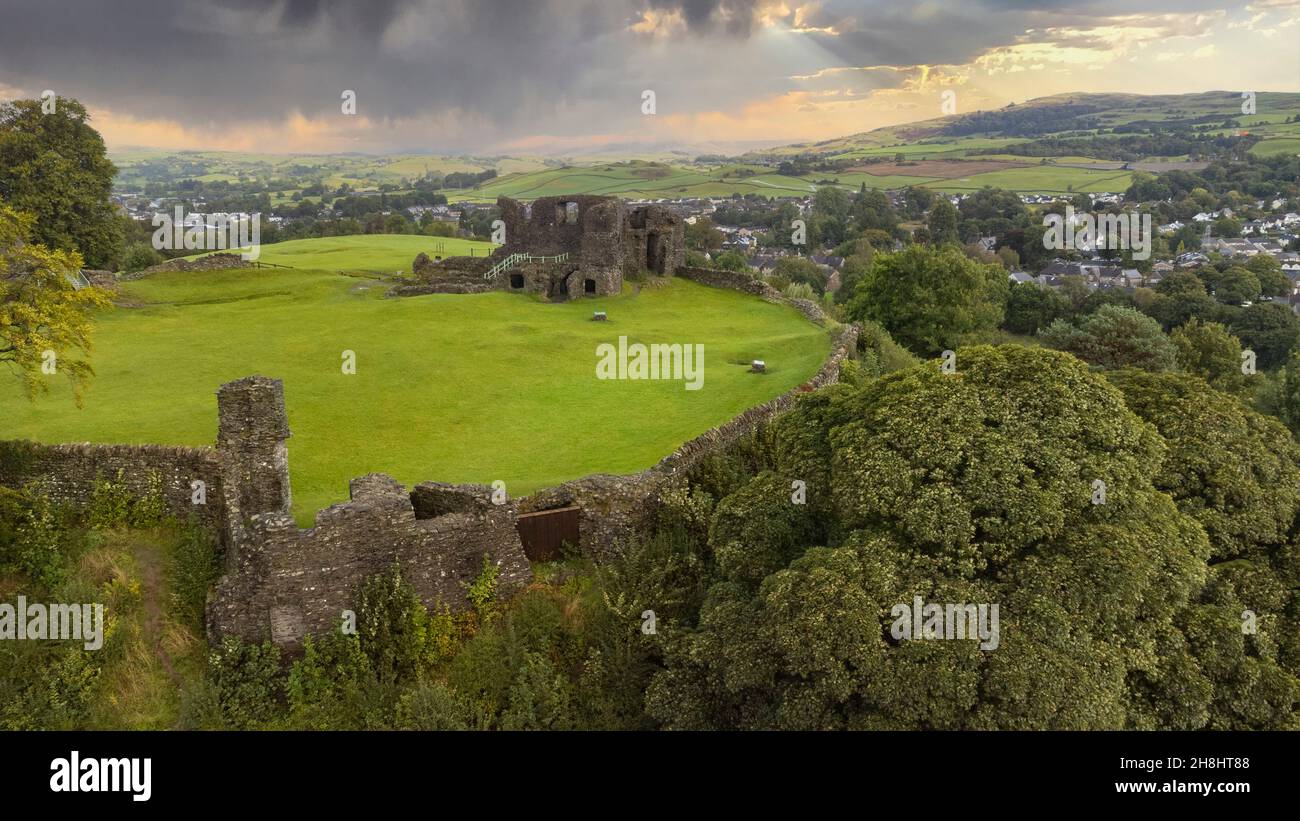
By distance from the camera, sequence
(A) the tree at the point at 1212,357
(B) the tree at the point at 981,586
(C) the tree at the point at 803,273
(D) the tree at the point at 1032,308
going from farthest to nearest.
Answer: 1. (C) the tree at the point at 803,273
2. (D) the tree at the point at 1032,308
3. (A) the tree at the point at 1212,357
4. (B) the tree at the point at 981,586

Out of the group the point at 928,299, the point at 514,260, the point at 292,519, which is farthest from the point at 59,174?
the point at 928,299

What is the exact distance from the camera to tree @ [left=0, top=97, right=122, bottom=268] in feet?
142

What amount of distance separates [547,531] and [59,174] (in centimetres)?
4410

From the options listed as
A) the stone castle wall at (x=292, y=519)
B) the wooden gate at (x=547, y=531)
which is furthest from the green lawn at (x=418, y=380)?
the stone castle wall at (x=292, y=519)

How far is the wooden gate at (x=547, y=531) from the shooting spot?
1671 centimetres

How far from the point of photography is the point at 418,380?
85.3ft

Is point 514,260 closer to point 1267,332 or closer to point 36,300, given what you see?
point 36,300

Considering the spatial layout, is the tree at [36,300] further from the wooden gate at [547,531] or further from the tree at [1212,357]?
the tree at [1212,357]

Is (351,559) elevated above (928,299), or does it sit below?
below

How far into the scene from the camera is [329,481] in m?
18.7

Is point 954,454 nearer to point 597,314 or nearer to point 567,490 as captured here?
point 567,490

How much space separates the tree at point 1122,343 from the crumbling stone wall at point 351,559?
36440mm
